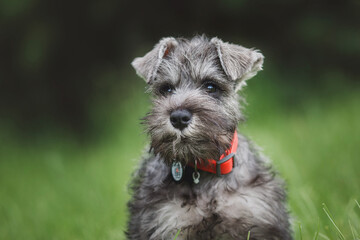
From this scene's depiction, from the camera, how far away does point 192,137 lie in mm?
3121

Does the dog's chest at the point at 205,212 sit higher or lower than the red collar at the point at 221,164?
lower

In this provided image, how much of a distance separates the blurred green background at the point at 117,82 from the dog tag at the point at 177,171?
126 inches

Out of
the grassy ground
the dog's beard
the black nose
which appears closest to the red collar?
the dog's beard

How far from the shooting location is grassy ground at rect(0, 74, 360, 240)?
472 centimetres

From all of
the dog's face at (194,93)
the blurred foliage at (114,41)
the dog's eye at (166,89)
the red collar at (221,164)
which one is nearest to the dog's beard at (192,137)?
the dog's face at (194,93)

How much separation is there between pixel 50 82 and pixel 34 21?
60.8 inches

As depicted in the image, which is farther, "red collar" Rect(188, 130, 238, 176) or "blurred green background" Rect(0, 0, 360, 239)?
"blurred green background" Rect(0, 0, 360, 239)

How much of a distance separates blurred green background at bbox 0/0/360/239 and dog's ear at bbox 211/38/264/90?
10.1 feet

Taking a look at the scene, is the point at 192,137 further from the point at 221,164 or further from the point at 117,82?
the point at 117,82

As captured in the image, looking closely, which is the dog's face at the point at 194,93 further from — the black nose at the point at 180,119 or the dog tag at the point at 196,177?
the dog tag at the point at 196,177

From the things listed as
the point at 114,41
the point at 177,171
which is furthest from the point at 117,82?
the point at 177,171

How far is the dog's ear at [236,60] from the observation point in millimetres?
3514

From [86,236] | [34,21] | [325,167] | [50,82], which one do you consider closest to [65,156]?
[50,82]

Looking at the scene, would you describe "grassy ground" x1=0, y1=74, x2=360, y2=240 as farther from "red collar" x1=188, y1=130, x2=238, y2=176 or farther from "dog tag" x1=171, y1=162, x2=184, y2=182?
"red collar" x1=188, y1=130, x2=238, y2=176
